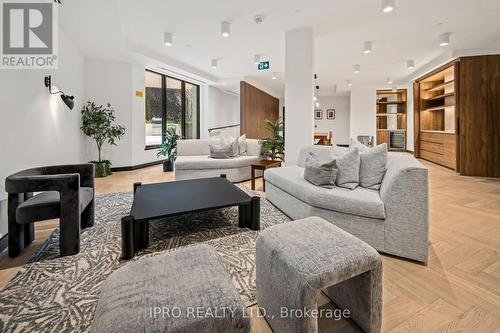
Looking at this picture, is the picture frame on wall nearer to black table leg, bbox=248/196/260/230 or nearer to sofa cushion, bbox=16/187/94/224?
black table leg, bbox=248/196/260/230

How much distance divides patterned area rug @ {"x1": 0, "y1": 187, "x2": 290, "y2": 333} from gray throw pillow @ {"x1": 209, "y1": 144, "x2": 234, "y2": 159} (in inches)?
75.6

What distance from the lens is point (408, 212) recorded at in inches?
74.2

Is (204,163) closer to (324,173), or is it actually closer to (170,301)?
(324,173)

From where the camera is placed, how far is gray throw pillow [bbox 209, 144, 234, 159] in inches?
189

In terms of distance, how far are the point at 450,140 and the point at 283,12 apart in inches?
199

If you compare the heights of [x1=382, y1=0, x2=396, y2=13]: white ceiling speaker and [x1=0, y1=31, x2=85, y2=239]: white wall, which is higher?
[x1=382, y1=0, x2=396, y2=13]: white ceiling speaker

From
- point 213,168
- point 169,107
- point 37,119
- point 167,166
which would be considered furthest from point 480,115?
point 37,119

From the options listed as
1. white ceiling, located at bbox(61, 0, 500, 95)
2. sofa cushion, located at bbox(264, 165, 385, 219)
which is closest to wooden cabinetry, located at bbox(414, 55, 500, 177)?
white ceiling, located at bbox(61, 0, 500, 95)

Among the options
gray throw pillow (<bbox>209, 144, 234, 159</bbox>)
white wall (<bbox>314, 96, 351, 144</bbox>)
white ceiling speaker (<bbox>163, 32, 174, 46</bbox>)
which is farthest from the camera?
white wall (<bbox>314, 96, 351, 144</bbox>)

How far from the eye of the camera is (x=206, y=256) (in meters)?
1.16

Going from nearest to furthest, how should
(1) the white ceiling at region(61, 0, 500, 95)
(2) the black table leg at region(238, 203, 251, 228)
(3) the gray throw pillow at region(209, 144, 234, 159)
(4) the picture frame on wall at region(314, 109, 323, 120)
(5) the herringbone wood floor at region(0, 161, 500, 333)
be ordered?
1. (5) the herringbone wood floor at region(0, 161, 500, 333)
2. (2) the black table leg at region(238, 203, 251, 228)
3. (1) the white ceiling at region(61, 0, 500, 95)
4. (3) the gray throw pillow at region(209, 144, 234, 159)
5. (4) the picture frame on wall at region(314, 109, 323, 120)

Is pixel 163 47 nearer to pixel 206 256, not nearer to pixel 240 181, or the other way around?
pixel 240 181

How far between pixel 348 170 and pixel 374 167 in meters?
0.24

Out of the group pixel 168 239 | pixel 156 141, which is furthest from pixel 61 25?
pixel 168 239
